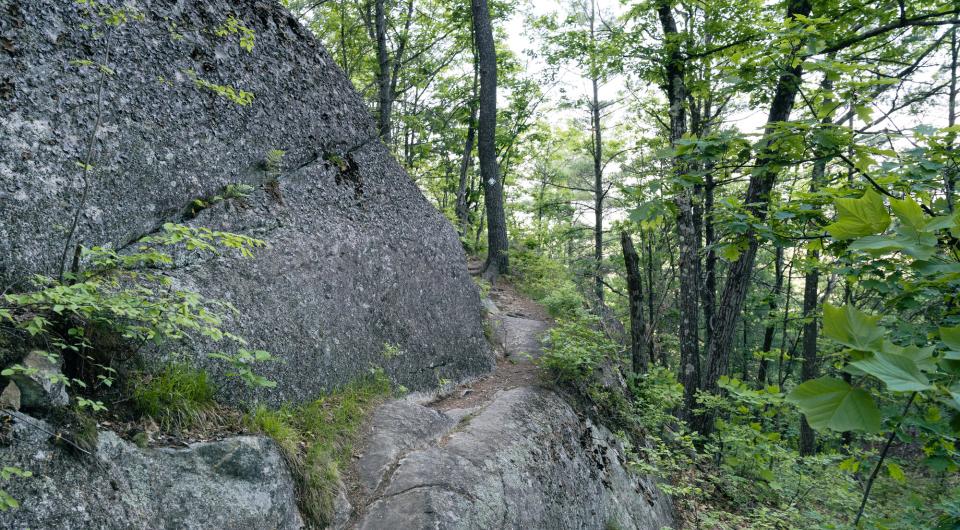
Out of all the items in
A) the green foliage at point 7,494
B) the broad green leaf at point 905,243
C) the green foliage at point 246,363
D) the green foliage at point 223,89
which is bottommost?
the green foliage at point 7,494

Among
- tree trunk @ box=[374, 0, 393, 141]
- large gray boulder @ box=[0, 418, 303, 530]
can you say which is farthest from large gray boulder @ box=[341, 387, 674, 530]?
tree trunk @ box=[374, 0, 393, 141]

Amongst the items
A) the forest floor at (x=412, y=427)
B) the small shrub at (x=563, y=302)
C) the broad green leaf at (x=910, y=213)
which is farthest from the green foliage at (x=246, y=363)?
the small shrub at (x=563, y=302)

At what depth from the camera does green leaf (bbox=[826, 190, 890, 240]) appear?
59.2 inches

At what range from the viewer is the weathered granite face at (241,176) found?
3.23 metres

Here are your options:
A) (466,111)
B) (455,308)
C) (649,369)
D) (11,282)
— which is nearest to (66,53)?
(11,282)

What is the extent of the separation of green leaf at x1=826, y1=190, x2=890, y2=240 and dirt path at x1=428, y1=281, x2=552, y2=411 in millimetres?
4866

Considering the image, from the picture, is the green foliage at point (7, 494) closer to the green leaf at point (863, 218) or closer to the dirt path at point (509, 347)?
the green leaf at point (863, 218)

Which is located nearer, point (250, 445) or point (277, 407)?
point (250, 445)

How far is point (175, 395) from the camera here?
10.9 ft

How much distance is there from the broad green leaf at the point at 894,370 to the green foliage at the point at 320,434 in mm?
3454

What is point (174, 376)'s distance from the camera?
11.2 feet

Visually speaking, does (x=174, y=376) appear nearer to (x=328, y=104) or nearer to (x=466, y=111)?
(x=328, y=104)

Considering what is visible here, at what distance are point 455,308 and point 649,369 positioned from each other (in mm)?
4130

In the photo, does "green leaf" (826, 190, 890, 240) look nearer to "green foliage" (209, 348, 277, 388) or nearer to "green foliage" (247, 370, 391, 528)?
"green foliage" (209, 348, 277, 388)
